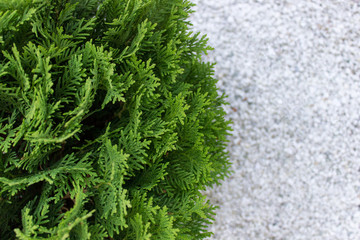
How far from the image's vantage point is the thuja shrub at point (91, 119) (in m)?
1.64

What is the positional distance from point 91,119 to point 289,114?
255 cm

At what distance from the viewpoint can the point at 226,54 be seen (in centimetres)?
381

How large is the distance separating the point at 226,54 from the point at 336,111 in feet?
5.17

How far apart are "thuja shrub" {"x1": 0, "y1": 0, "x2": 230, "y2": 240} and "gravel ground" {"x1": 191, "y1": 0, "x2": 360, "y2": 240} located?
5.14 feet

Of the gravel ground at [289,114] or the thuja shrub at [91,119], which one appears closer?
the thuja shrub at [91,119]

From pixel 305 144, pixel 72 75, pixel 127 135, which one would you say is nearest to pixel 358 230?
pixel 305 144

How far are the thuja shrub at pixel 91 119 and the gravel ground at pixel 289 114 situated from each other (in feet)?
5.14

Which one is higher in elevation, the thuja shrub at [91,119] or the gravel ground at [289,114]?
the gravel ground at [289,114]

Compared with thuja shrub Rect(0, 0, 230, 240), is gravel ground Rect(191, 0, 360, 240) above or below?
above

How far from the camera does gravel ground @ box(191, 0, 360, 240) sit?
3523 millimetres

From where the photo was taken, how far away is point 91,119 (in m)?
2.18

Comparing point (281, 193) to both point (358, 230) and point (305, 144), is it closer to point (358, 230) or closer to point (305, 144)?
point (305, 144)

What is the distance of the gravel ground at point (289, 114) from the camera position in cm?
352

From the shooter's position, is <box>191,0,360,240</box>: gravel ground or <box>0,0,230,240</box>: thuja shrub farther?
<box>191,0,360,240</box>: gravel ground
